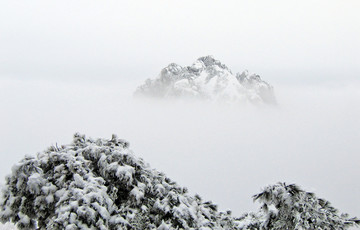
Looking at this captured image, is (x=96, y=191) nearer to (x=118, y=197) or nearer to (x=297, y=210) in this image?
(x=118, y=197)

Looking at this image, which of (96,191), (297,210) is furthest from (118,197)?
(297,210)

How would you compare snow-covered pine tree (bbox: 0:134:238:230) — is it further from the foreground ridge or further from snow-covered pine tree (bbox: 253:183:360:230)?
snow-covered pine tree (bbox: 253:183:360:230)

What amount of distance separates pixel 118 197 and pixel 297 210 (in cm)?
469

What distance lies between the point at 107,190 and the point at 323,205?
18.9 feet

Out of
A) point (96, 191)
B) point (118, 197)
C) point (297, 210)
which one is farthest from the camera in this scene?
point (118, 197)

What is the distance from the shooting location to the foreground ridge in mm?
9438

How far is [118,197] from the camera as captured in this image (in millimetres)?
10164

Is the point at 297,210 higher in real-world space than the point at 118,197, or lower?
higher

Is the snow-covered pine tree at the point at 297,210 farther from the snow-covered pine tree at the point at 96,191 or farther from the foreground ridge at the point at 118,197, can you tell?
the snow-covered pine tree at the point at 96,191

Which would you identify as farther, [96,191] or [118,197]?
[118,197]

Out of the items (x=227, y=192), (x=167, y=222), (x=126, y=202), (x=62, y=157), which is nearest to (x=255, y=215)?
(x=167, y=222)

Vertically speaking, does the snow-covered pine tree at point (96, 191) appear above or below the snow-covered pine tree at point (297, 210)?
below

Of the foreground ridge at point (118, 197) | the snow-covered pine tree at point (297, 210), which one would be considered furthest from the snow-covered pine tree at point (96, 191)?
the snow-covered pine tree at point (297, 210)

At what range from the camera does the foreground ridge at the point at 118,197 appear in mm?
9438
